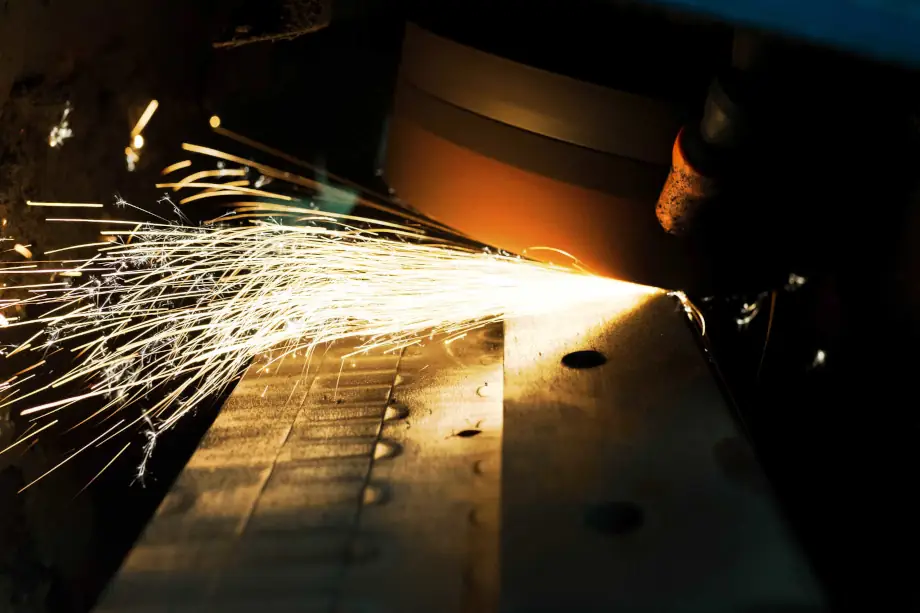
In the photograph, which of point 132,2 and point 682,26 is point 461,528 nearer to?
point 682,26

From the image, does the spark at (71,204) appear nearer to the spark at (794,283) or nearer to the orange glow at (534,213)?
the orange glow at (534,213)

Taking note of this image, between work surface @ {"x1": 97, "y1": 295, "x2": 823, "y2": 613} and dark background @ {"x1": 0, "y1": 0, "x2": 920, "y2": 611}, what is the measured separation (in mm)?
309

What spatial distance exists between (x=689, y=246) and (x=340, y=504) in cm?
64

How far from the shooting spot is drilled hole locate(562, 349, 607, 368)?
108cm

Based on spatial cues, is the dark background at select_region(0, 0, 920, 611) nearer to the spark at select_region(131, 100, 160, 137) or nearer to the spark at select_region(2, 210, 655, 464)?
the spark at select_region(131, 100, 160, 137)

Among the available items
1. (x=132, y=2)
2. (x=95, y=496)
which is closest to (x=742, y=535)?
(x=95, y=496)

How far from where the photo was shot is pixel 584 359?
1.10 metres

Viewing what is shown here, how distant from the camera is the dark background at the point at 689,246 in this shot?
1107 millimetres

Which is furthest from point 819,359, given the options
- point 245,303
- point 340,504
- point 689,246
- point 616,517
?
point 245,303

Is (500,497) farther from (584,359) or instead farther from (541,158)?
(541,158)

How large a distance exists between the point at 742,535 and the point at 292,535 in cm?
52

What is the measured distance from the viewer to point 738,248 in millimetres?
1157

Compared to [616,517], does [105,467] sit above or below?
above

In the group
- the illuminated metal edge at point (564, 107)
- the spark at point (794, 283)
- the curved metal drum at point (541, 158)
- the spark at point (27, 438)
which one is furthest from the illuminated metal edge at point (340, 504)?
the spark at point (794, 283)
